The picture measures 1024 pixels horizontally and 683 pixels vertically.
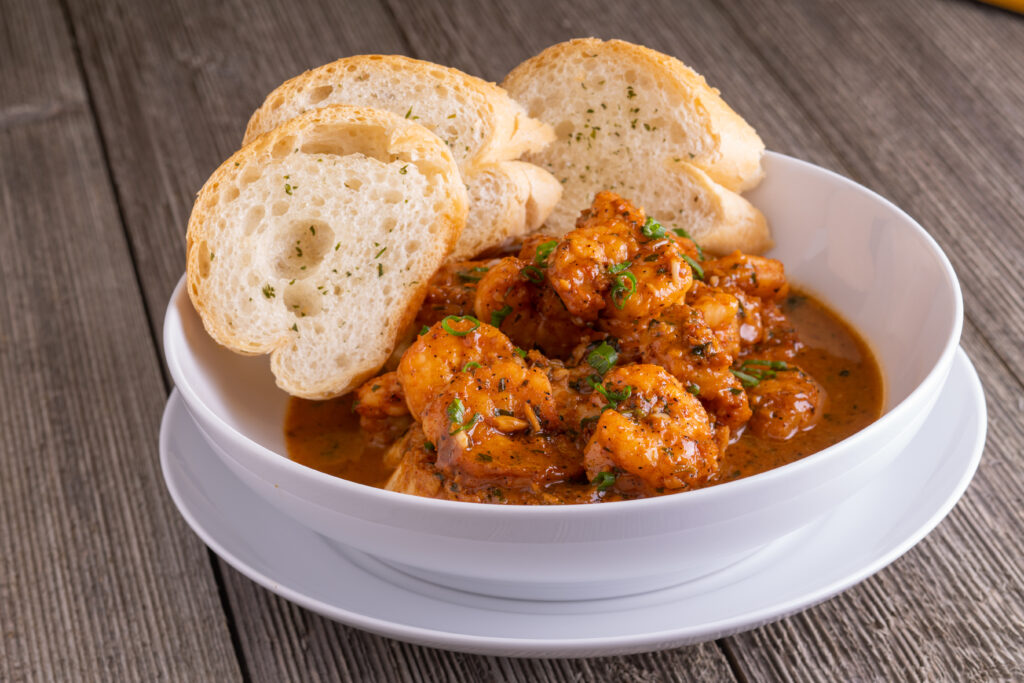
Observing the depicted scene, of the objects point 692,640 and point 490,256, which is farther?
point 490,256

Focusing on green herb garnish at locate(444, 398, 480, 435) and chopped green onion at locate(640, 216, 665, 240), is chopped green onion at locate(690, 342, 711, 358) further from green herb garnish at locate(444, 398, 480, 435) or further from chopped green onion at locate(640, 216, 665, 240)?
green herb garnish at locate(444, 398, 480, 435)

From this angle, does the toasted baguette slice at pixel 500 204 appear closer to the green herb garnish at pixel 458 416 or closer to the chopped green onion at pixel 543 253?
the chopped green onion at pixel 543 253

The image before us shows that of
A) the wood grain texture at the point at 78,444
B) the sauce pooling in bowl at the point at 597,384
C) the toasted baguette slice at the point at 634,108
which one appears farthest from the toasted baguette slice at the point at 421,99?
the wood grain texture at the point at 78,444

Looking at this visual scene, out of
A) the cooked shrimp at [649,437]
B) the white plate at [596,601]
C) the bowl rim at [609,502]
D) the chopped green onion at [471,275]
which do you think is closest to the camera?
the bowl rim at [609,502]

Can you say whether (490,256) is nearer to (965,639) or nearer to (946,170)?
(965,639)

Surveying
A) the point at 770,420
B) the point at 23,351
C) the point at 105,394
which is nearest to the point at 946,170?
the point at 770,420

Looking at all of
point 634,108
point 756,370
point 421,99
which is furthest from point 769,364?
point 421,99

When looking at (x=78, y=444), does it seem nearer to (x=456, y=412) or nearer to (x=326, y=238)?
(x=326, y=238)
